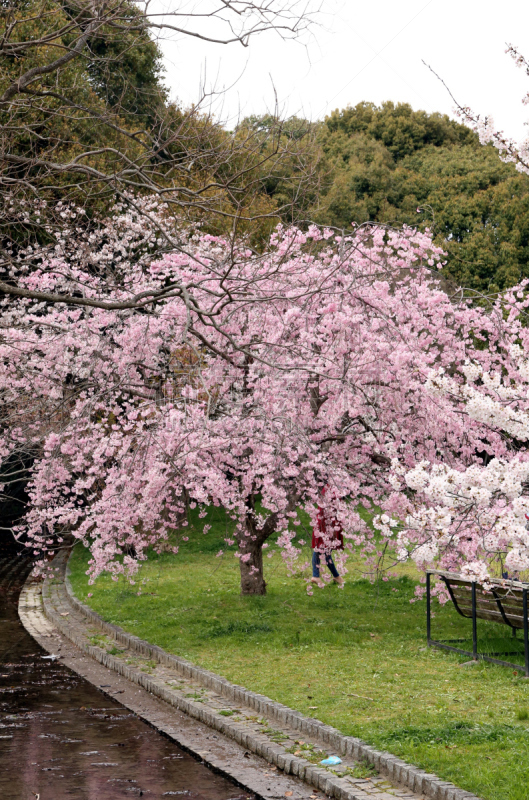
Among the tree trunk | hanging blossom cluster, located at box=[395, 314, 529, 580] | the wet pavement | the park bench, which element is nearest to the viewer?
hanging blossom cluster, located at box=[395, 314, 529, 580]

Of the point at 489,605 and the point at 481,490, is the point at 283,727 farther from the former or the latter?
the point at 489,605

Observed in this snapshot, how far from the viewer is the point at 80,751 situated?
6.83m

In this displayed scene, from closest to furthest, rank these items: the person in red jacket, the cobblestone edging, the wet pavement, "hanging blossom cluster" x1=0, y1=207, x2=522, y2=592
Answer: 1. the cobblestone edging
2. the wet pavement
3. "hanging blossom cluster" x1=0, y1=207, x2=522, y2=592
4. the person in red jacket

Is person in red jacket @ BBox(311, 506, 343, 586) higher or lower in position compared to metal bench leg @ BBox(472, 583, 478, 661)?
higher

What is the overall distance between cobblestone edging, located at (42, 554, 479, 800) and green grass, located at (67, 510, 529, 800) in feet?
0.49

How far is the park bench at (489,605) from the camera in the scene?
8.29 meters

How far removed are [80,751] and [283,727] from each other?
159cm

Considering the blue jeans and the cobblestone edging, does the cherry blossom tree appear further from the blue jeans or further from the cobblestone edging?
the blue jeans

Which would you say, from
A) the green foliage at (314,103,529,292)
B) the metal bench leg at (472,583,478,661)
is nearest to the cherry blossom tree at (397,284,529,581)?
the metal bench leg at (472,583,478,661)

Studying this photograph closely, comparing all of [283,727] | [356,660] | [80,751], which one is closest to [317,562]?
[356,660]

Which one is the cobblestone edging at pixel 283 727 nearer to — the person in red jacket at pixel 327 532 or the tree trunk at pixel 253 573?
the tree trunk at pixel 253 573

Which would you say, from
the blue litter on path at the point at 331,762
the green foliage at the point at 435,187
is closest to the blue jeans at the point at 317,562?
the blue litter on path at the point at 331,762

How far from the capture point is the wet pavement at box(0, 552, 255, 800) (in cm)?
589

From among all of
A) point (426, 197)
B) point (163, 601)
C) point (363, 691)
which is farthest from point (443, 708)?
point (426, 197)
